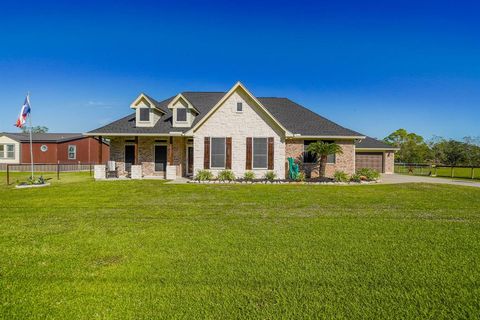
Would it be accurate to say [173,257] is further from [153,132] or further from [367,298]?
[153,132]

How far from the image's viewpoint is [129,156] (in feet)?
61.7

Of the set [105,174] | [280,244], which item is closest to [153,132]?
[105,174]

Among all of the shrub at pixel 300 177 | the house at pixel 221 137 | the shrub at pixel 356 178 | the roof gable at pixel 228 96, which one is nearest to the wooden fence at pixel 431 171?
the shrub at pixel 356 178

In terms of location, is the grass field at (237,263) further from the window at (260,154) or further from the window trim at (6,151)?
the window trim at (6,151)

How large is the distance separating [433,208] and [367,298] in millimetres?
7511

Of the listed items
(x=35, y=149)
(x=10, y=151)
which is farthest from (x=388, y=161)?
(x=10, y=151)

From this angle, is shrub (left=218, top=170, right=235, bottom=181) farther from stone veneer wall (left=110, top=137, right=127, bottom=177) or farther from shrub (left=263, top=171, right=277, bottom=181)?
stone veneer wall (left=110, top=137, right=127, bottom=177)

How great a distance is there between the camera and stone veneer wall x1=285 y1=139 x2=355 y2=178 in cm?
1795

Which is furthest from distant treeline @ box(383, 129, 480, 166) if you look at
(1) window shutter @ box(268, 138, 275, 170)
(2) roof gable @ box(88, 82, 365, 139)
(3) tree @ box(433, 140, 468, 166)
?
(1) window shutter @ box(268, 138, 275, 170)

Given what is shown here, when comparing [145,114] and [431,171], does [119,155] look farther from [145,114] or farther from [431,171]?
A: [431,171]

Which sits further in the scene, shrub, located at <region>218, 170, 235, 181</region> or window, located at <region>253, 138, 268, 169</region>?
window, located at <region>253, 138, 268, 169</region>

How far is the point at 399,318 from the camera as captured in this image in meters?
2.89

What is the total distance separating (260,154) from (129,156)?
9451mm

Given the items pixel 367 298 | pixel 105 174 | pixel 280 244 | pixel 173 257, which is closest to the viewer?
pixel 367 298
